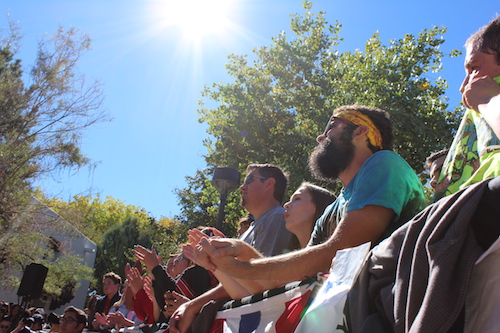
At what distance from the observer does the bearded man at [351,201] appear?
6.67ft

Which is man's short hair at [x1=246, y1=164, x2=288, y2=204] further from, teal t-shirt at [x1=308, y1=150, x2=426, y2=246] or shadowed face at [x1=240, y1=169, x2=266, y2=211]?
teal t-shirt at [x1=308, y1=150, x2=426, y2=246]

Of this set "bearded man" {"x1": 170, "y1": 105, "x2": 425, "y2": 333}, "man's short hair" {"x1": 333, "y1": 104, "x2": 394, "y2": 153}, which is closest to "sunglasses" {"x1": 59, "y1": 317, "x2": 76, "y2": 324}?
"bearded man" {"x1": 170, "y1": 105, "x2": 425, "y2": 333}

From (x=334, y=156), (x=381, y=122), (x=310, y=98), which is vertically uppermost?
(x=310, y=98)

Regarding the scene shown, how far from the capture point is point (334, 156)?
9.04ft

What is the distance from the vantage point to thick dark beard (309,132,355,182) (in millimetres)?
2730

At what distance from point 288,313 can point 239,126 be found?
13833mm

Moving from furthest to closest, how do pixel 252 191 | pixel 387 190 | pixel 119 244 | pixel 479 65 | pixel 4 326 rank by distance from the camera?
pixel 119 244 < pixel 4 326 < pixel 252 191 < pixel 387 190 < pixel 479 65

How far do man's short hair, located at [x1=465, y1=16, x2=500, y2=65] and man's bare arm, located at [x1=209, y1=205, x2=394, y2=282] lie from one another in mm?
794

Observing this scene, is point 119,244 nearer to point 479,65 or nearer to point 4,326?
point 4,326

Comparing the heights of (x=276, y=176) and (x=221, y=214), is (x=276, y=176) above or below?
above

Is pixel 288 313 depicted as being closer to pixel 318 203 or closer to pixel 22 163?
pixel 318 203

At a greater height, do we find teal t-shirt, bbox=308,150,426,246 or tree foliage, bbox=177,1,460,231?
tree foliage, bbox=177,1,460,231

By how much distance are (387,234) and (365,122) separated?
35.3 inches

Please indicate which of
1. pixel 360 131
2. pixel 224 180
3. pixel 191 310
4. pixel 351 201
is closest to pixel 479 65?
pixel 351 201
